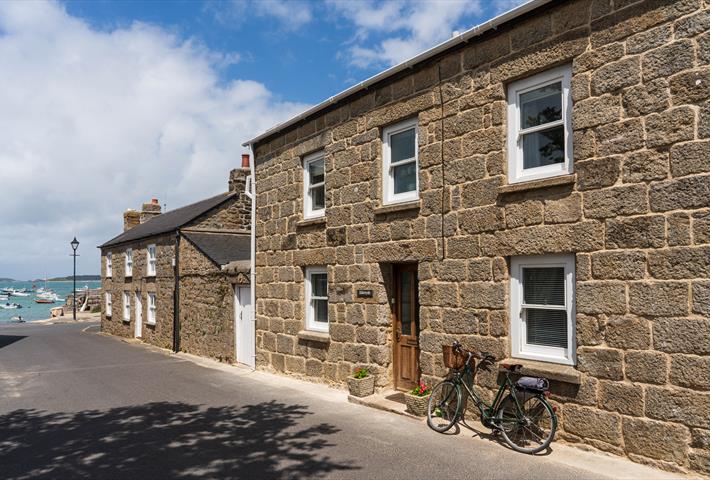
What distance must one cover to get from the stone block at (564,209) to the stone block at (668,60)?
163 cm

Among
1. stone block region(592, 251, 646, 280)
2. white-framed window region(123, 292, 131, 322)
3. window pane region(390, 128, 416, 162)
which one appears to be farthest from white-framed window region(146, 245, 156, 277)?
stone block region(592, 251, 646, 280)

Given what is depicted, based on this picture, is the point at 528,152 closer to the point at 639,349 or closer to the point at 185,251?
the point at 639,349

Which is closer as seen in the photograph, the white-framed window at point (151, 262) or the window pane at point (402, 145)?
the window pane at point (402, 145)

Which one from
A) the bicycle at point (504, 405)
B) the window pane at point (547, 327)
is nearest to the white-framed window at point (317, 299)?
the bicycle at point (504, 405)

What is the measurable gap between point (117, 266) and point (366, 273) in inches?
774

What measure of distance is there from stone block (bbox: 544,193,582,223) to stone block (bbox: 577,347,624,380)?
5.48ft

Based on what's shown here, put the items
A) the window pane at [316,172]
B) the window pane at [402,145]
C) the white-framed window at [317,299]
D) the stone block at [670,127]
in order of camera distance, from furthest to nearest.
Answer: the window pane at [316,172], the white-framed window at [317,299], the window pane at [402,145], the stone block at [670,127]

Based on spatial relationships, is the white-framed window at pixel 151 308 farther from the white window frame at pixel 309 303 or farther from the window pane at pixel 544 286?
the window pane at pixel 544 286

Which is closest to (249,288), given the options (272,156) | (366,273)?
(272,156)

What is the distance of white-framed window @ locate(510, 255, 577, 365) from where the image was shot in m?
6.88

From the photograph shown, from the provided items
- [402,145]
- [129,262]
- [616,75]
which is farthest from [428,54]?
[129,262]

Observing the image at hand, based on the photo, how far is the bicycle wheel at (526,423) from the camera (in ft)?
22.0

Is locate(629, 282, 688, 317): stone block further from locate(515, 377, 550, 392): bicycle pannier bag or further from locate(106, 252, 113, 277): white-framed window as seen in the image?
locate(106, 252, 113, 277): white-framed window

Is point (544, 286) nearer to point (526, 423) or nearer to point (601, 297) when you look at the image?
point (601, 297)
